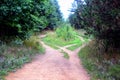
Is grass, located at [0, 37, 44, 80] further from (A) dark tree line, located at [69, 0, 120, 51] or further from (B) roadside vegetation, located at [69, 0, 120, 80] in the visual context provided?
(A) dark tree line, located at [69, 0, 120, 51]

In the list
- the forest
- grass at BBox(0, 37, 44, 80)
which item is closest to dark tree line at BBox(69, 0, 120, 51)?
the forest

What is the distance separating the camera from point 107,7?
12164 mm

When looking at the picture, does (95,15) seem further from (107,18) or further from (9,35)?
(9,35)

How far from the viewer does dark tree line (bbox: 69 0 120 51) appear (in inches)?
465

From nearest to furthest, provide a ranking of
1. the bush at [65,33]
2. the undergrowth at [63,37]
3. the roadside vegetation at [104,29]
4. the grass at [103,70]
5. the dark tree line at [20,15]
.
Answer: the grass at [103,70] < the roadside vegetation at [104,29] < the dark tree line at [20,15] < the undergrowth at [63,37] < the bush at [65,33]

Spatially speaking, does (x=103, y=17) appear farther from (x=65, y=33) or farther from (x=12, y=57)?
(x=65, y=33)

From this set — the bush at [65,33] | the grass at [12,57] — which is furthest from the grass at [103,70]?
the bush at [65,33]

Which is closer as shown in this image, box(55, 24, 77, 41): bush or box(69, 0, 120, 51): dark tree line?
box(69, 0, 120, 51): dark tree line

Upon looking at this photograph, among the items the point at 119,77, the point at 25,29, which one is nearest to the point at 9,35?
the point at 25,29

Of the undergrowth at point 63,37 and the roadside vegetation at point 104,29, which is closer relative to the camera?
the roadside vegetation at point 104,29

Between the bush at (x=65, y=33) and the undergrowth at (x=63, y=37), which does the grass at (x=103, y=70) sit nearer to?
the undergrowth at (x=63, y=37)

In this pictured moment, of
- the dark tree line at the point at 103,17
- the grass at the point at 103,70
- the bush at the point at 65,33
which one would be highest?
the dark tree line at the point at 103,17

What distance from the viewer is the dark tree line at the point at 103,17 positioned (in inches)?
465

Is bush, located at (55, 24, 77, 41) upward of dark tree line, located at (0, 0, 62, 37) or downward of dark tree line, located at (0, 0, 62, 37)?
downward
